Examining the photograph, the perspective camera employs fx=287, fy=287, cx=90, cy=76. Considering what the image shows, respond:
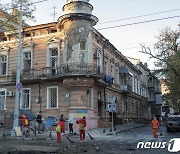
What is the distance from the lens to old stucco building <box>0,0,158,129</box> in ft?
90.1

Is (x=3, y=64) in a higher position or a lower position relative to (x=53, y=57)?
lower

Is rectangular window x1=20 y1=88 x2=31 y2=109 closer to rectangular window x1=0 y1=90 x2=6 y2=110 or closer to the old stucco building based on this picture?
the old stucco building

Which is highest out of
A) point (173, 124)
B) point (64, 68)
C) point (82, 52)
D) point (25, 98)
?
point (82, 52)

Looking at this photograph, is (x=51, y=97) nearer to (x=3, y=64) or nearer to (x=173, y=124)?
(x=3, y=64)

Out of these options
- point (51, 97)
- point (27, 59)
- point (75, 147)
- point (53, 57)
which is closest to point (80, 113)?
point (51, 97)

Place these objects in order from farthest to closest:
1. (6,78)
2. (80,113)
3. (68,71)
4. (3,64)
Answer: (3,64) < (6,78) < (68,71) < (80,113)

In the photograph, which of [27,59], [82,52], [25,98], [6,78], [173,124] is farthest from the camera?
[6,78]

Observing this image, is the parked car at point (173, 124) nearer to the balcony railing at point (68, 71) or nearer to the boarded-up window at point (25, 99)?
the balcony railing at point (68, 71)

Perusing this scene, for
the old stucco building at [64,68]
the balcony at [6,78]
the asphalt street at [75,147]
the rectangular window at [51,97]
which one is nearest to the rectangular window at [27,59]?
the old stucco building at [64,68]

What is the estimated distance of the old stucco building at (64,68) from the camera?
2745 centimetres

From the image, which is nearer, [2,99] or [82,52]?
[82,52]

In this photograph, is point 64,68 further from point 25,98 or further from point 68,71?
point 25,98

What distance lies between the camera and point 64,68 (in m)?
27.6

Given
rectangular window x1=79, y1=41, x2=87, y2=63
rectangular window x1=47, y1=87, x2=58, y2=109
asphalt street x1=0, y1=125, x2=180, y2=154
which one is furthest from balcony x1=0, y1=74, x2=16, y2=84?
asphalt street x1=0, y1=125, x2=180, y2=154
